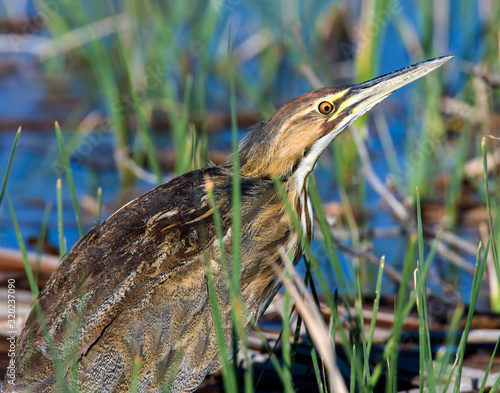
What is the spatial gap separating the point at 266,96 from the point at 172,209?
116 inches

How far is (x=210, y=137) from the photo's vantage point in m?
4.49

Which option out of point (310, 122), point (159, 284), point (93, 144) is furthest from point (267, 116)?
point (93, 144)

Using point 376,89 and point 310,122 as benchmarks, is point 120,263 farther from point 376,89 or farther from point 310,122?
point 376,89

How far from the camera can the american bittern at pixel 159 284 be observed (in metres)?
1.81

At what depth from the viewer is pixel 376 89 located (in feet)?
6.96

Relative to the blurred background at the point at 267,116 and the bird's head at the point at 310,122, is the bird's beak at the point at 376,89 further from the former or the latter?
the blurred background at the point at 267,116

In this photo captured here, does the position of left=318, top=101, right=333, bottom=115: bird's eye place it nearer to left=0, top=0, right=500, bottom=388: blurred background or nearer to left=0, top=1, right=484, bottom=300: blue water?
left=0, top=0, right=500, bottom=388: blurred background

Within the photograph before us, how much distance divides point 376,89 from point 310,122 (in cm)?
20

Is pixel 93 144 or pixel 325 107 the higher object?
pixel 93 144

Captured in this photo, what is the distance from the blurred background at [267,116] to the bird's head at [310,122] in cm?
44

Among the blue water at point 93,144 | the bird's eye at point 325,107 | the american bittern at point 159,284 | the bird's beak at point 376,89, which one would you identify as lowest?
the american bittern at point 159,284

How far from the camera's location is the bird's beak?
2.08 metres

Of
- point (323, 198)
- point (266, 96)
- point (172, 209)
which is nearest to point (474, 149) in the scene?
point (323, 198)

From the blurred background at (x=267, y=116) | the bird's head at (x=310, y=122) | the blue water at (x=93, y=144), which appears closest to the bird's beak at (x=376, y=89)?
the bird's head at (x=310, y=122)
